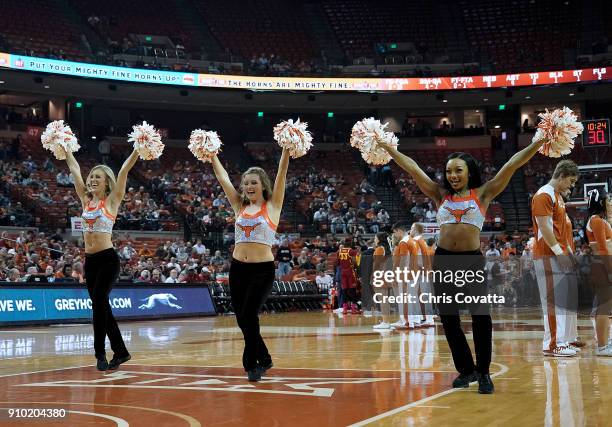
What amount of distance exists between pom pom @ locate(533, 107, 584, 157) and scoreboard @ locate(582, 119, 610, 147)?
17.6 m

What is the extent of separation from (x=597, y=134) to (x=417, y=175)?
60.9 feet

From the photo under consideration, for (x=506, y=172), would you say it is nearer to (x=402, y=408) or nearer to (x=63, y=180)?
(x=402, y=408)

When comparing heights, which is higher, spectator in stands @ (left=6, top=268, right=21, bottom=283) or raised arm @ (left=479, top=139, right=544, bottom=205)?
raised arm @ (left=479, top=139, right=544, bottom=205)

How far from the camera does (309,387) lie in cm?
685

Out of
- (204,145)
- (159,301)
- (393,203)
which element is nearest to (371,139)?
(204,145)

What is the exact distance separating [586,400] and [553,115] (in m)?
2.49

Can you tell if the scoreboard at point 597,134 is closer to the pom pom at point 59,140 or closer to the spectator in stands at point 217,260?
the spectator in stands at point 217,260

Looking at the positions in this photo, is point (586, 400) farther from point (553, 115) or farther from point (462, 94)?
point (462, 94)

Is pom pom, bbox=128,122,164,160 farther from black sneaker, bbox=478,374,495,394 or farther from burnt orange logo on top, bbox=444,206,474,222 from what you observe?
black sneaker, bbox=478,374,495,394

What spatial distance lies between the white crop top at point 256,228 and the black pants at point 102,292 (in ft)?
5.73

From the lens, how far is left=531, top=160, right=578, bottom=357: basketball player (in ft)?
29.3

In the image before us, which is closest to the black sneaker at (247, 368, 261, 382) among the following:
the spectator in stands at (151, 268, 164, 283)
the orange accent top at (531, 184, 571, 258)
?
the orange accent top at (531, 184, 571, 258)

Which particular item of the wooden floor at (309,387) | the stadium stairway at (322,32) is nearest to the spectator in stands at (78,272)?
the wooden floor at (309,387)

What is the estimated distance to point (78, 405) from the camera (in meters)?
5.96
